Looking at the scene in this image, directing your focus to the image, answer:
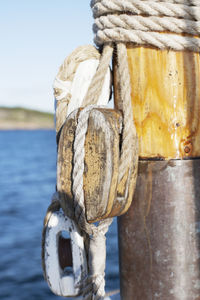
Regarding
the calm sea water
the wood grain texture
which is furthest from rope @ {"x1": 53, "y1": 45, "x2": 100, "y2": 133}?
the calm sea water

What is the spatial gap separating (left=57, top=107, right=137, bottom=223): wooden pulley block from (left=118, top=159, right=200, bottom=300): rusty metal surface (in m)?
0.09

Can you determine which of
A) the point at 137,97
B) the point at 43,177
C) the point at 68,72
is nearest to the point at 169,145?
A: the point at 137,97

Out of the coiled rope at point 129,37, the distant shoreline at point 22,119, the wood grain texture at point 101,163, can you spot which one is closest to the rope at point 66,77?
the coiled rope at point 129,37

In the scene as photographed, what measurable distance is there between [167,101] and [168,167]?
0.22m

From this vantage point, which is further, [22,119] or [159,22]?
[22,119]

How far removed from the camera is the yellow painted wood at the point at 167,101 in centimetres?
134

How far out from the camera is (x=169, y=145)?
1.35m

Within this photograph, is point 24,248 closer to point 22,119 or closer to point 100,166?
point 100,166

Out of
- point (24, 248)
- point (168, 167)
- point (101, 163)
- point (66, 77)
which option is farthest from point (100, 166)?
point (24, 248)

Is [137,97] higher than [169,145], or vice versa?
[137,97]

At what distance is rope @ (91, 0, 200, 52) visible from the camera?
51.5 inches

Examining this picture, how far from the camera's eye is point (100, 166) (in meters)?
1.24

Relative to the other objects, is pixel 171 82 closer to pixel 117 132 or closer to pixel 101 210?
pixel 117 132

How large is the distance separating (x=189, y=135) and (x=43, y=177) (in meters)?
19.8
